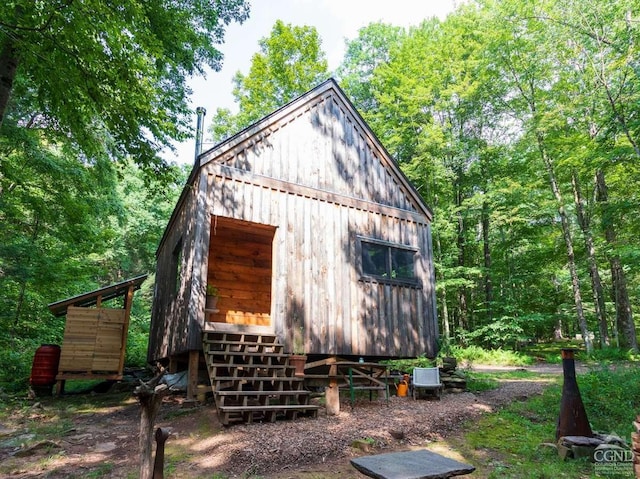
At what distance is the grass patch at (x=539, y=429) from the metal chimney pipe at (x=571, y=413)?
1.22 ft

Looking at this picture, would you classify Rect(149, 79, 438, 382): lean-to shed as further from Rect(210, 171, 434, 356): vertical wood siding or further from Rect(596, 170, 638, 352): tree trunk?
Rect(596, 170, 638, 352): tree trunk

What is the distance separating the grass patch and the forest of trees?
22.5ft

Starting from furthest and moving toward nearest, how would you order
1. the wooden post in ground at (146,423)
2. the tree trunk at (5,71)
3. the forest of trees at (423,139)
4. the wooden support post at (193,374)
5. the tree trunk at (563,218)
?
the tree trunk at (563,218) < the wooden support post at (193,374) < the tree trunk at (5,71) < the forest of trees at (423,139) < the wooden post in ground at (146,423)

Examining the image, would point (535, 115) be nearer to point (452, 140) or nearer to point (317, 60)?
point (452, 140)

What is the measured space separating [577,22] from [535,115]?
5.09 metres

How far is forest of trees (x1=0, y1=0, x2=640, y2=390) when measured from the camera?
6992mm

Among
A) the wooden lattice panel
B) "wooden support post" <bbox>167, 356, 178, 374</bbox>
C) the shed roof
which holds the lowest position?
"wooden support post" <bbox>167, 356, 178, 374</bbox>

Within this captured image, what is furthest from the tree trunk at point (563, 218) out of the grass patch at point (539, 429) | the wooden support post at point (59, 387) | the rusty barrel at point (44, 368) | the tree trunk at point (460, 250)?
the rusty barrel at point (44, 368)

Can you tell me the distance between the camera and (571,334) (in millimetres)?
32438

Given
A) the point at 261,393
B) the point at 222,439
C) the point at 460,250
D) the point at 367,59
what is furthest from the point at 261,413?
the point at 367,59

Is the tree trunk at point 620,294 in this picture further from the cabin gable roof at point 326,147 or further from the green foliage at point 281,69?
the green foliage at point 281,69

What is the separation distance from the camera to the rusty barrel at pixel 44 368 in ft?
31.6

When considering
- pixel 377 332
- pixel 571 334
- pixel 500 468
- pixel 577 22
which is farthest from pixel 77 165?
pixel 571 334

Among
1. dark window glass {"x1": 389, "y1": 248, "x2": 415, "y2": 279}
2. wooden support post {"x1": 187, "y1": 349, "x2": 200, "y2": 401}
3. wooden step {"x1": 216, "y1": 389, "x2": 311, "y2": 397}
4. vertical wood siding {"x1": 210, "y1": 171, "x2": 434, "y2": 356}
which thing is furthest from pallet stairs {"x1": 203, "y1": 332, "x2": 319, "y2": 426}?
dark window glass {"x1": 389, "y1": 248, "x2": 415, "y2": 279}
